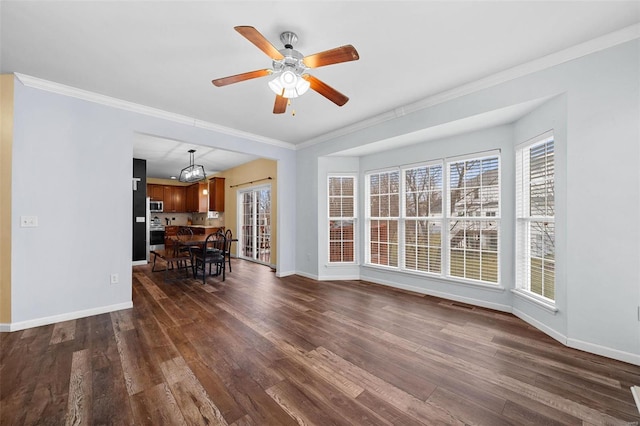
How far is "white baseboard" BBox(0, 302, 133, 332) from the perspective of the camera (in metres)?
2.72

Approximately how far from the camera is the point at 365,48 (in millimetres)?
2373

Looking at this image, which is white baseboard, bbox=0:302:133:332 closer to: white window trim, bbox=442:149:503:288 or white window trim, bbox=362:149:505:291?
white window trim, bbox=362:149:505:291

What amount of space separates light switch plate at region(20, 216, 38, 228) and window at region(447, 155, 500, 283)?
5210 millimetres

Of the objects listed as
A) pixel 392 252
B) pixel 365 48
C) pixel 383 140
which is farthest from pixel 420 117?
pixel 392 252

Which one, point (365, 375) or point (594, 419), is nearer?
point (594, 419)

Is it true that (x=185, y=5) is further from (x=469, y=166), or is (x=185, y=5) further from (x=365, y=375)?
(x=469, y=166)

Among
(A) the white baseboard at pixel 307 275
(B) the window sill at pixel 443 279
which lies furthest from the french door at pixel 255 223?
(B) the window sill at pixel 443 279

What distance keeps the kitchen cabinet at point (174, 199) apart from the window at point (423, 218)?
8.63 metres

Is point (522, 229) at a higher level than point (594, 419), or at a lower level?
higher

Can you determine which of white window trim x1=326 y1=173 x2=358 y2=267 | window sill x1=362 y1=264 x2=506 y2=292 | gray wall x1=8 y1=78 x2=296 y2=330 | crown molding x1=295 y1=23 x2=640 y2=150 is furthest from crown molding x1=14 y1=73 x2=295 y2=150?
window sill x1=362 y1=264 x2=506 y2=292

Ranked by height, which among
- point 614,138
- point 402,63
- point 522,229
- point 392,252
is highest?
point 402,63

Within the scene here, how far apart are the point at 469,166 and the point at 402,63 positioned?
1906mm

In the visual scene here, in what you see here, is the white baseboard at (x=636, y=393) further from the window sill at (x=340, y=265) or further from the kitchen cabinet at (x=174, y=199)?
the kitchen cabinet at (x=174, y=199)

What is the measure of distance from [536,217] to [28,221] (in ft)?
18.7
